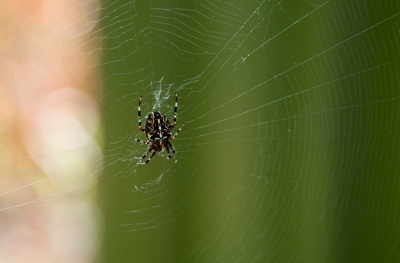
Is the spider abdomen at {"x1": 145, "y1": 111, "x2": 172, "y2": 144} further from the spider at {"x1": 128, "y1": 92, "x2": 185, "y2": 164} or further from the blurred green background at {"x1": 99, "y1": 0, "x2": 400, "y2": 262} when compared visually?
the blurred green background at {"x1": 99, "y1": 0, "x2": 400, "y2": 262}

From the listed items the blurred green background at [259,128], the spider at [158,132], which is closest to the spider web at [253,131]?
the blurred green background at [259,128]

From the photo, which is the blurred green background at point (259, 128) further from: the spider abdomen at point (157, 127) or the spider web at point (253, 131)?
the spider abdomen at point (157, 127)

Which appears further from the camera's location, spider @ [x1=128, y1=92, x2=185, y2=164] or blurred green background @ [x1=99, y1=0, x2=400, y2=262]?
spider @ [x1=128, y1=92, x2=185, y2=164]

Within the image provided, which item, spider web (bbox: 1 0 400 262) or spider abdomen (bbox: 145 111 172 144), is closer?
spider web (bbox: 1 0 400 262)

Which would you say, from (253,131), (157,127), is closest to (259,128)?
(253,131)

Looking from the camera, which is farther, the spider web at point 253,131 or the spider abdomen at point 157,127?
the spider abdomen at point 157,127

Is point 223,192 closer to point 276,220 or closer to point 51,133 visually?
point 276,220

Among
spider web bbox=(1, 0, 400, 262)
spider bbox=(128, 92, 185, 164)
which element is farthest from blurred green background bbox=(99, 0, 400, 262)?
spider bbox=(128, 92, 185, 164)

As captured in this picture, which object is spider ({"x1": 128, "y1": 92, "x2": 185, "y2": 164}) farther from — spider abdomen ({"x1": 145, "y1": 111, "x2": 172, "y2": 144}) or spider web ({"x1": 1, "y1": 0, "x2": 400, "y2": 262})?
spider web ({"x1": 1, "y1": 0, "x2": 400, "y2": 262})
